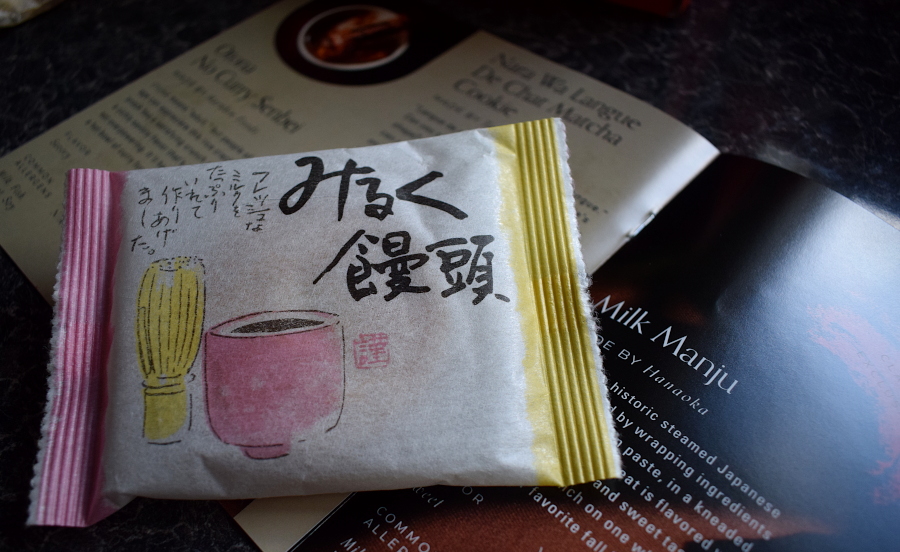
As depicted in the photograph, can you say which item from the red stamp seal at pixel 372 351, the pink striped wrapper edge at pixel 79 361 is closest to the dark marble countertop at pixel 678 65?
the pink striped wrapper edge at pixel 79 361

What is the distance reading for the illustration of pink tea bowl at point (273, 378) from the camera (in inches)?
13.1

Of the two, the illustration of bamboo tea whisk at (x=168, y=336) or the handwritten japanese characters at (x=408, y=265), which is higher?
the handwritten japanese characters at (x=408, y=265)

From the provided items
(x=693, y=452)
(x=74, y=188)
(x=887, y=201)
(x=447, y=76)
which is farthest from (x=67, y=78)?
(x=887, y=201)

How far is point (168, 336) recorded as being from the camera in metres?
0.35

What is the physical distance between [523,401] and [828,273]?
26 centimetres

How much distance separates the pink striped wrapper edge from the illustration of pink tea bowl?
0.25 feet

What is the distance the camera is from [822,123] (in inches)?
20.9

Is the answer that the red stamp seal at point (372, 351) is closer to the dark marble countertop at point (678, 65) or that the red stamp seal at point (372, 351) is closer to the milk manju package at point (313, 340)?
the milk manju package at point (313, 340)

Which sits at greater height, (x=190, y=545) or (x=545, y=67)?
(x=545, y=67)

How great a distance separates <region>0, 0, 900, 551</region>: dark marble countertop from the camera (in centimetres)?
50

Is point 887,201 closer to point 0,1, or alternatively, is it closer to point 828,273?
point 828,273

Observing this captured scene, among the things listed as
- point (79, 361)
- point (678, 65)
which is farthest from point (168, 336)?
point (678, 65)

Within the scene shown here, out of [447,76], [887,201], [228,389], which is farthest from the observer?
[447,76]

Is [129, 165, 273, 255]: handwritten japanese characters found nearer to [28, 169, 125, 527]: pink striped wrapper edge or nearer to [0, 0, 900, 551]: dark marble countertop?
[28, 169, 125, 527]: pink striped wrapper edge
